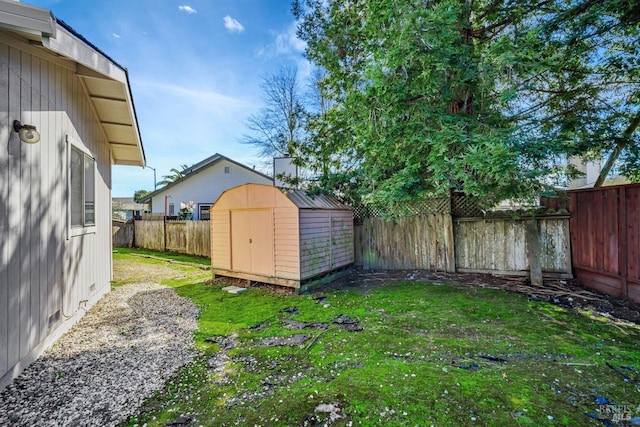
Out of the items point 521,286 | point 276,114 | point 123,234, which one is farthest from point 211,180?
point 521,286

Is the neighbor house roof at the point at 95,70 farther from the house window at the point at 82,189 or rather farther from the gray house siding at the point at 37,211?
the house window at the point at 82,189

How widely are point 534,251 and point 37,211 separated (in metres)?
8.34

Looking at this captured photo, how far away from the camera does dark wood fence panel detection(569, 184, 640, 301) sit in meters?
4.39


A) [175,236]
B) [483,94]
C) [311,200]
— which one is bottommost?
[175,236]

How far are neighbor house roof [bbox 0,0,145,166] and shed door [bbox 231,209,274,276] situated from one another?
2.95 meters

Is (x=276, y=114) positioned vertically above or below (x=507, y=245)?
above

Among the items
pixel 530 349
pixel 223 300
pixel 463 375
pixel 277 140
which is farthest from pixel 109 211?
pixel 277 140

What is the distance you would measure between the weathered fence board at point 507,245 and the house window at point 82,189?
773 centimetres

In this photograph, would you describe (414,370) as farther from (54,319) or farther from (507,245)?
(507,245)

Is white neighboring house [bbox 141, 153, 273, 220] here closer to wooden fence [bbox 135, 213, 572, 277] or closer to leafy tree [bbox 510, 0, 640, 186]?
wooden fence [bbox 135, 213, 572, 277]

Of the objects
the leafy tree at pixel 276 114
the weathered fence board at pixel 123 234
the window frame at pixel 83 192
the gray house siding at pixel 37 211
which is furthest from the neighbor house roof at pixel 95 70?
the leafy tree at pixel 276 114

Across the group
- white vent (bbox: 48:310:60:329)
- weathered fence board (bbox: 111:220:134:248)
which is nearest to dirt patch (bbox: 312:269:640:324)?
white vent (bbox: 48:310:60:329)

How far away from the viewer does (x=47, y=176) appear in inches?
135

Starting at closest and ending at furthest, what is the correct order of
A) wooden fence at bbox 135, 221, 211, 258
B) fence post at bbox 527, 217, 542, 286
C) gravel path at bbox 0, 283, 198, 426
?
gravel path at bbox 0, 283, 198, 426 < fence post at bbox 527, 217, 542, 286 < wooden fence at bbox 135, 221, 211, 258
